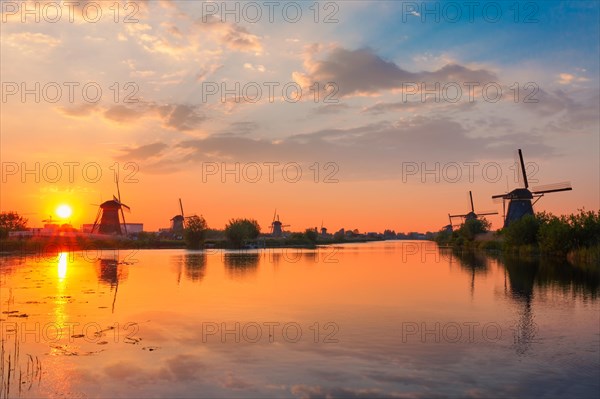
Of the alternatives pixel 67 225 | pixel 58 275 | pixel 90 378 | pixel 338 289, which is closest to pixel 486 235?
pixel 338 289

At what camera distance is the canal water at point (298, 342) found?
12297mm

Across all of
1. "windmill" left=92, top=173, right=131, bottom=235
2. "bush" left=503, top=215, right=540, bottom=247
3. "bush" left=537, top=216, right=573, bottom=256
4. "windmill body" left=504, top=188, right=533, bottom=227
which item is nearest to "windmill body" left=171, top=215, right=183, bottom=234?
"windmill" left=92, top=173, right=131, bottom=235

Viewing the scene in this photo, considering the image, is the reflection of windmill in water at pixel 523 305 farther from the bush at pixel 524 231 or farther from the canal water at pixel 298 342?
the bush at pixel 524 231

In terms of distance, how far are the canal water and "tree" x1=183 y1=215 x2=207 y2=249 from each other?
79308 mm

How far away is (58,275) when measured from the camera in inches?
1610

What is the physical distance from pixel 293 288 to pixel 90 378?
2166cm

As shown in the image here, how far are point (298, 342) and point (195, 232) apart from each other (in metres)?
97.7

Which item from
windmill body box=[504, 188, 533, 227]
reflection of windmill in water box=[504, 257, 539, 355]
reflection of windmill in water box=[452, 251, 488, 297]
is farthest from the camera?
windmill body box=[504, 188, 533, 227]

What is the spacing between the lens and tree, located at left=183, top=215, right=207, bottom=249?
111875 millimetres

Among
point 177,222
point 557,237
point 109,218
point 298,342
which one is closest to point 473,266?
point 557,237

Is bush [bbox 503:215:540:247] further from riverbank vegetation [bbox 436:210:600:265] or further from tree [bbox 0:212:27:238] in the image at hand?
tree [bbox 0:212:27:238]

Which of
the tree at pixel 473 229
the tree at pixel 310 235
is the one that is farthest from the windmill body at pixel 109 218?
the tree at pixel 473 229

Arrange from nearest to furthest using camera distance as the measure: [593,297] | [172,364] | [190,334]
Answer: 1. [172,364]
2. [190,334]
3. [593,297]

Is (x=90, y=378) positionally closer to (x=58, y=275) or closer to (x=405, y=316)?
(x=405, y=316)
